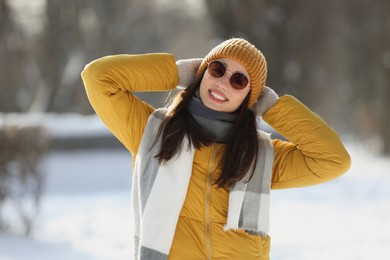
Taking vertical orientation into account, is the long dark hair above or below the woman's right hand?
below

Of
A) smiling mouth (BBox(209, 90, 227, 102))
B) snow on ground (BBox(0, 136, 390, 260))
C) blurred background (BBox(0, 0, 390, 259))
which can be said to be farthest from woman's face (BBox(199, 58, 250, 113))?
snow on ground (BBox(0, 136, 390, 260))

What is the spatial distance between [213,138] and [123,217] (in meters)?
6.11

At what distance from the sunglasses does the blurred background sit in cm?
67

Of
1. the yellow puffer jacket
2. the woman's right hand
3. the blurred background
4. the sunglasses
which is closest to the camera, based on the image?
the yellow puffer jacket

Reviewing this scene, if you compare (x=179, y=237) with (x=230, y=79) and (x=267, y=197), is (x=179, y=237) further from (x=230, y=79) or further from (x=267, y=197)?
(x=230, y=79)

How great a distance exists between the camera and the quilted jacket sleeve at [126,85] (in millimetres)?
3086

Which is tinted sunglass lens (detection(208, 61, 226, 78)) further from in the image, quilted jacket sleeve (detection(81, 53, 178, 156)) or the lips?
quilted jacket sleeve (detection(81, 53, 178, 156))

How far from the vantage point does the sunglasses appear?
3029mm

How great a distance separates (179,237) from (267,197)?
1.46 ft

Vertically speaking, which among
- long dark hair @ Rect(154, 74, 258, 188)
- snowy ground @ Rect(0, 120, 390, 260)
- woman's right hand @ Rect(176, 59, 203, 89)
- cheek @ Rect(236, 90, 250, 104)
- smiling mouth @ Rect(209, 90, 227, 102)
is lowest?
long dark hair @ Rect(154, 74, 258, 188)

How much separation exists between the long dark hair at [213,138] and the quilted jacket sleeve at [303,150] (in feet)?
0.55

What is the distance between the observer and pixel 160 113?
3125 mm

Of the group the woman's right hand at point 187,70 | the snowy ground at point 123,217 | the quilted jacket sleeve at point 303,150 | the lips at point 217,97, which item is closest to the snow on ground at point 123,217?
the snowy ground at point 123,217

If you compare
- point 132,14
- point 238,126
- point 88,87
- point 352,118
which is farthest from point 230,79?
point 352,118
